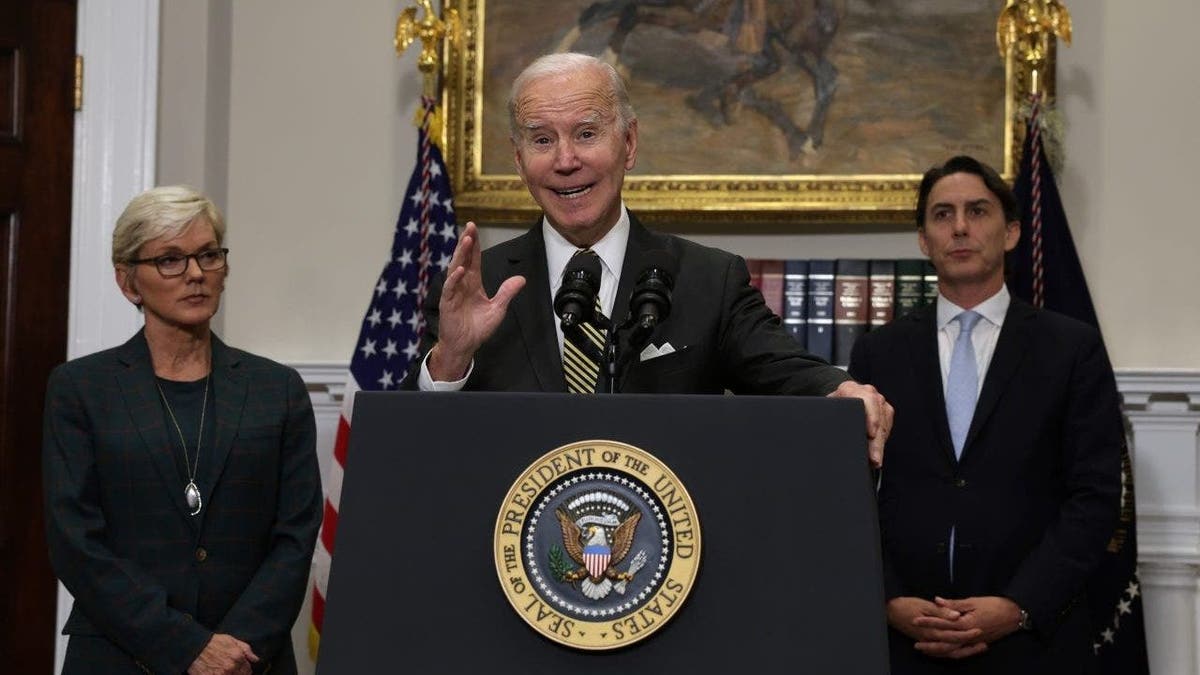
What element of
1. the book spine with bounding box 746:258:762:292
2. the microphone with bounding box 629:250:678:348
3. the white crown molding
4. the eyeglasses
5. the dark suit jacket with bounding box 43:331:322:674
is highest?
the book spine with bounding box 746:258:762:292

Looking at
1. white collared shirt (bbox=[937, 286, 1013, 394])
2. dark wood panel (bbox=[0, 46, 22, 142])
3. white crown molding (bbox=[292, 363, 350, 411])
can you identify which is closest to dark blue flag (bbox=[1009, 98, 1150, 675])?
white collared shirt (bbox=[937, 286, 1013, 394])

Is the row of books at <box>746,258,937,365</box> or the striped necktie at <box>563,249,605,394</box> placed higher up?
the row of books at <box>746,258,937,365</box>

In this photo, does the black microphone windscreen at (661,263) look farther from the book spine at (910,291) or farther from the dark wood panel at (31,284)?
the dark wood panel at (31,284)

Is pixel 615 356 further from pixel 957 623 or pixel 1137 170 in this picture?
pixel 1137 170

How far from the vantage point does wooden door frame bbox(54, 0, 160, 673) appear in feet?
16.7

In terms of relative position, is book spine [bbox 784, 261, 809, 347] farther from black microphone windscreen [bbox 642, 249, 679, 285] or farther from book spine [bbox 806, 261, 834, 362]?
black microphone windscreen [bbox 642, 249, 679, 285]

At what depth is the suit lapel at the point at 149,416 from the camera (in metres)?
3.21

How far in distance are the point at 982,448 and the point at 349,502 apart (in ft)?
7.55

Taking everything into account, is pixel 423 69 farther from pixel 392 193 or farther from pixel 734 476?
pixel 734 476

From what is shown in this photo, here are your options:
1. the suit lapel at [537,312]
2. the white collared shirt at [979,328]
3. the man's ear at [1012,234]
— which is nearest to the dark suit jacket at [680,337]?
the suit lapel at [537,312]

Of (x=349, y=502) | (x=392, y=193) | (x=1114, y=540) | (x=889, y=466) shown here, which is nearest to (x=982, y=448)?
(x=889, y=466)

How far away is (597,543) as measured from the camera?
1611 millimetres

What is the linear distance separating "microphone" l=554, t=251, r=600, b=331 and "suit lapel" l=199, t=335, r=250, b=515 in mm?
1527

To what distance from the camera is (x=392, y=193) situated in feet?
18.4
